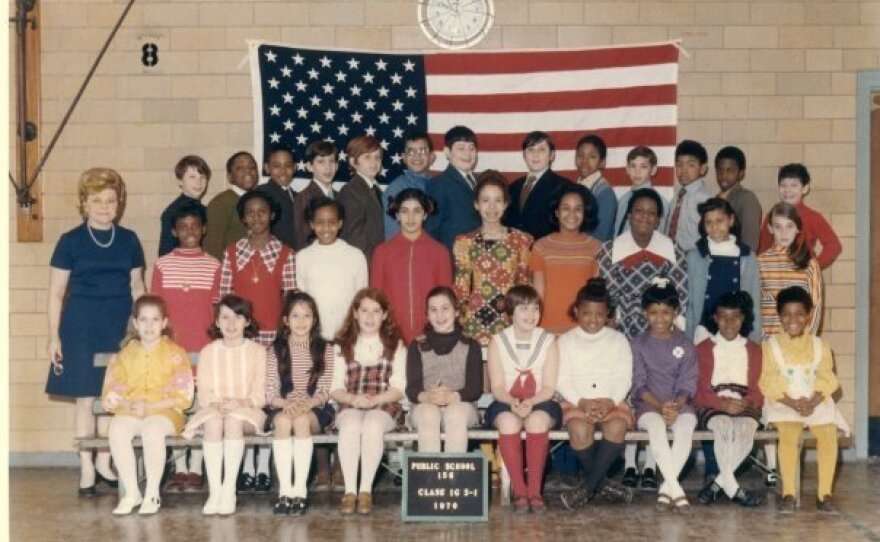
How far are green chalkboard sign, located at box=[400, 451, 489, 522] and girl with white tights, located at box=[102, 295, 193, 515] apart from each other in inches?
52.1

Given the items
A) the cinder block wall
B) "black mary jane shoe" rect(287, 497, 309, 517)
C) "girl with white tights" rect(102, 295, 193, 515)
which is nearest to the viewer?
"black mary jane shoe" rect(287, 497, 309, 517)

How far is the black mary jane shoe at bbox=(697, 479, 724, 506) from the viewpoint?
7.09 metres

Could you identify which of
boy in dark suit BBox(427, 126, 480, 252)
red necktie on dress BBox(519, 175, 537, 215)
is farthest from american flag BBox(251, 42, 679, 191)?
boy in dark suit BBox(427, 126, 480, 252)

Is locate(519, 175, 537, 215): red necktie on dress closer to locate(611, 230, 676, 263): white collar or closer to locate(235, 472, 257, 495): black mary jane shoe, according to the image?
locate(611, 230, 676, 263): white collar

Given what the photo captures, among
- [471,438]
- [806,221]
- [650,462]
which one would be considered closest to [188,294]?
[471,438]

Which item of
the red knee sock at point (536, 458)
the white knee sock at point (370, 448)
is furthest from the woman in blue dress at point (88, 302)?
the red knee sock at point (536, 458)

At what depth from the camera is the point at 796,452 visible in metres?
6.93

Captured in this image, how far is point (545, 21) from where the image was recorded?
28.6 ft

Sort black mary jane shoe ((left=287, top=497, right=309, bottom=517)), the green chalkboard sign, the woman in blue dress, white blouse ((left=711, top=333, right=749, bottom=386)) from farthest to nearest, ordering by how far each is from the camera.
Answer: the woman in blue dress → white blouse ((left=711, top=333, right=749, bottom=386)) → black mary jane shoe ((left=287, top=497, right=309, bottom=517)) → the green chalkboard sign

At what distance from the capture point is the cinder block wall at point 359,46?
8672 millimetres

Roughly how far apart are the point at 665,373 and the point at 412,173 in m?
1.93

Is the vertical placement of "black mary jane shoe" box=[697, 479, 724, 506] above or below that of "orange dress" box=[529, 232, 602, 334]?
below

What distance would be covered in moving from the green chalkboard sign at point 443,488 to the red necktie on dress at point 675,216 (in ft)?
7.00

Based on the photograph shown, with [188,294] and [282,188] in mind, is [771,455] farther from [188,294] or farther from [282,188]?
[188,294]
